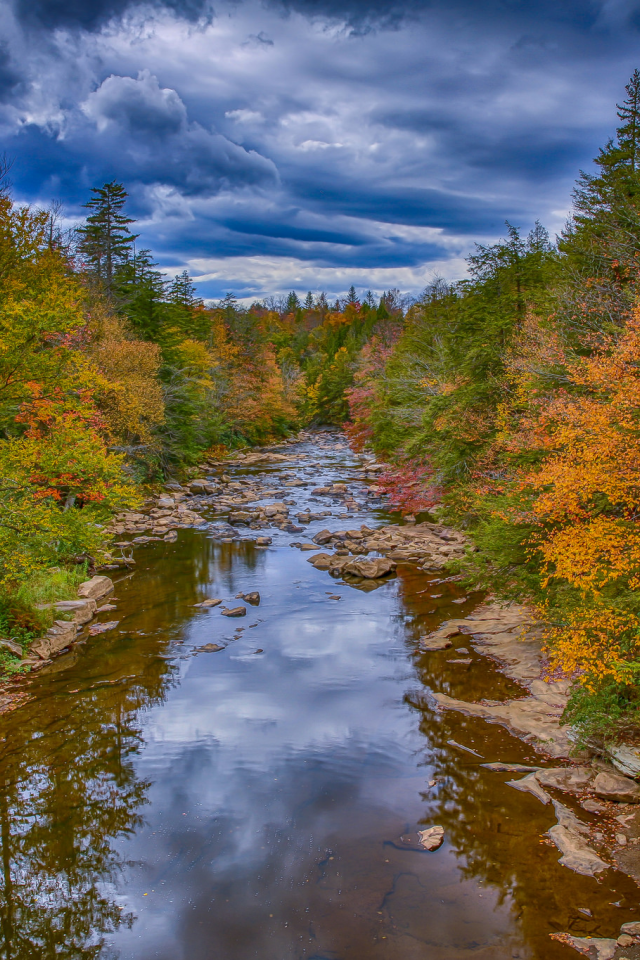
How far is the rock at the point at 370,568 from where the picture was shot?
1969cm

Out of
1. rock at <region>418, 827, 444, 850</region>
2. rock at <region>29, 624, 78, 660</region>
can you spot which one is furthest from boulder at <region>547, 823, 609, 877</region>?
rock at <region>29, 624, 78, 660</region>

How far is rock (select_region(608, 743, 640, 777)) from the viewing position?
26.9 ft

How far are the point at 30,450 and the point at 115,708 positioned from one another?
599 cm

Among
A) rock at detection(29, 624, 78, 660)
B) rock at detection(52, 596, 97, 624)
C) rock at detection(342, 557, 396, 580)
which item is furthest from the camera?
rock at detection(342, 557, 396, 580)

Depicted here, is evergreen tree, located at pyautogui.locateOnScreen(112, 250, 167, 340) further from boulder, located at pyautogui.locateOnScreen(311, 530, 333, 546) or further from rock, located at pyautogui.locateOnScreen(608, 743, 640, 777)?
rock, located at pyautogui.locateOnScreen(608, 743, 640, 777)

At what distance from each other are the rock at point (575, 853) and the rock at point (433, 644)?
6.44m

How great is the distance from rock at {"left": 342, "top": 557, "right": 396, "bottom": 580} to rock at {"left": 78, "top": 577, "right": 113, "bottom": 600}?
7833 mm

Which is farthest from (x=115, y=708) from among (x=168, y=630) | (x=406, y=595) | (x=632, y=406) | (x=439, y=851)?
(x=632, y=406)

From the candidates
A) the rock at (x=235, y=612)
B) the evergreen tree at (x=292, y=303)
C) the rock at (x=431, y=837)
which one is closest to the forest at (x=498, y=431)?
the rock at (x=431, y=837)

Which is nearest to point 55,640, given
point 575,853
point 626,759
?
point 575,853

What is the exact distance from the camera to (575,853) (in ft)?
23.7

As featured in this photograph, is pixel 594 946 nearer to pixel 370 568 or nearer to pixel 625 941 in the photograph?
pixel 625 941

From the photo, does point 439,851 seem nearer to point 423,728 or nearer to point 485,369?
point 423,728

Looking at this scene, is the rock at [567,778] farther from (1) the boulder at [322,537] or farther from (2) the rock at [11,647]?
(1) the boulder at [322,537]
